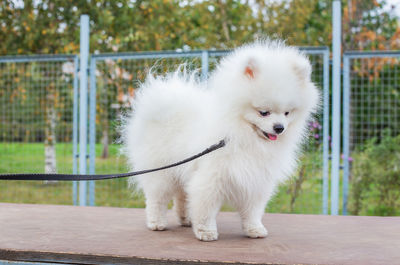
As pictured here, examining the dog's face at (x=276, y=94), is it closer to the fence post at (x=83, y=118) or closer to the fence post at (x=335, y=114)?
the fence post at (x=335, y=114)

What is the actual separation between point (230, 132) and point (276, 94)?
323 mm

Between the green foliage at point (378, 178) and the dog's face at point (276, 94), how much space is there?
2.58 meters

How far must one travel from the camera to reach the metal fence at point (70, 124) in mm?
4637

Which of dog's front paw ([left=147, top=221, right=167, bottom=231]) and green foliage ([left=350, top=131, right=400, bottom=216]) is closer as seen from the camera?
dog's front paw ([left=147, top=221, right=167, bottom=231])

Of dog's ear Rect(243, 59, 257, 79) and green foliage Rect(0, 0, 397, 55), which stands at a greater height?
green foliage Rect(0, 0, 397, 55)

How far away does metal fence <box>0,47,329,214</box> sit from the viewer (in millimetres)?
4637

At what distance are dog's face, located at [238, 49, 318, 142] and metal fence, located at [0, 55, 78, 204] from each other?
11.0 feet

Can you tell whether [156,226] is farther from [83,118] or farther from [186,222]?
[83,118]

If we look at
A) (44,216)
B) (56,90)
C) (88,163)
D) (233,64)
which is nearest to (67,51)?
(56,90)

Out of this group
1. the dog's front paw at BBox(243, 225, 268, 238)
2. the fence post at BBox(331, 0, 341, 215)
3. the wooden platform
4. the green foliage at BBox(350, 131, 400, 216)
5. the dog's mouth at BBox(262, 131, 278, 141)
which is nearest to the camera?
the wooden platform

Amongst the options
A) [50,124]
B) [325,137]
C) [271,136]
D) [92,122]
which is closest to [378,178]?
[325,137]

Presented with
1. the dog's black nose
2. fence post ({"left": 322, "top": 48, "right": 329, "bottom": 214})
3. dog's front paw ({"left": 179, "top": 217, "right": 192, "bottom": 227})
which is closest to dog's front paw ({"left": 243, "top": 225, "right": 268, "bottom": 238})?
dog's front paw ({"left": 179, "top": 217, "right": 192, "bottom": 227})

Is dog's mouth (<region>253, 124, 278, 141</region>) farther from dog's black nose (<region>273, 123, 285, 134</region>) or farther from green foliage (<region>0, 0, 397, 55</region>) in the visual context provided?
green foliage (<region>0, 0, 397, 55</region>)

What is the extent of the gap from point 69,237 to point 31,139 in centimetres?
300
